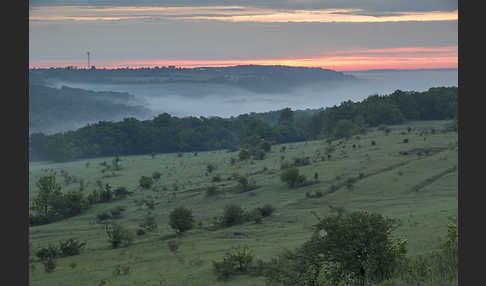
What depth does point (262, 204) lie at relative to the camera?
43.9m

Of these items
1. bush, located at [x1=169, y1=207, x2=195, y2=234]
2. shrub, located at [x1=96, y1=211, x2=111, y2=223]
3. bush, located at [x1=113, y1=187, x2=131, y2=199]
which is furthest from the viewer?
bush, located at [x1=113, y1=187, x2=131, y2=199]

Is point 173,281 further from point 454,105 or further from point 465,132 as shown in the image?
point 454,105

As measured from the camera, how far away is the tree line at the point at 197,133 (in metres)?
88.0

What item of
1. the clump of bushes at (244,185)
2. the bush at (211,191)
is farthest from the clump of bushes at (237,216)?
the clump of bushes at (244,185)

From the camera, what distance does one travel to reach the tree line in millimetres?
88000

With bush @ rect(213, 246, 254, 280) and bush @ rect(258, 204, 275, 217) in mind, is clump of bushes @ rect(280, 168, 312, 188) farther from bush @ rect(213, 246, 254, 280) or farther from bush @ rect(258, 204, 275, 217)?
bush @ rect(213, 246, 254, 280)

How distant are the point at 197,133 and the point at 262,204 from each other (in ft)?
205

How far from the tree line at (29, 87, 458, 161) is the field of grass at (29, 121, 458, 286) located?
14.5m

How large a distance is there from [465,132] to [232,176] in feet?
169

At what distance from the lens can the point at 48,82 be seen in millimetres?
168250

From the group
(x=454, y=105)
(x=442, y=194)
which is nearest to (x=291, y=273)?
(x=442, y=194)

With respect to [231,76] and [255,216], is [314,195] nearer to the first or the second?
[255,216]

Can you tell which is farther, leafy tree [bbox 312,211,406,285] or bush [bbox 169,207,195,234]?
bush [bbox 169,207,195,234]

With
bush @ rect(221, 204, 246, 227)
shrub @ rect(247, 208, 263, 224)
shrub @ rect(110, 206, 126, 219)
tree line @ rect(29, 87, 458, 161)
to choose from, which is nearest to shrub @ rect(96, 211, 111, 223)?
shrub @ rect(110, 206, 126, 219)
